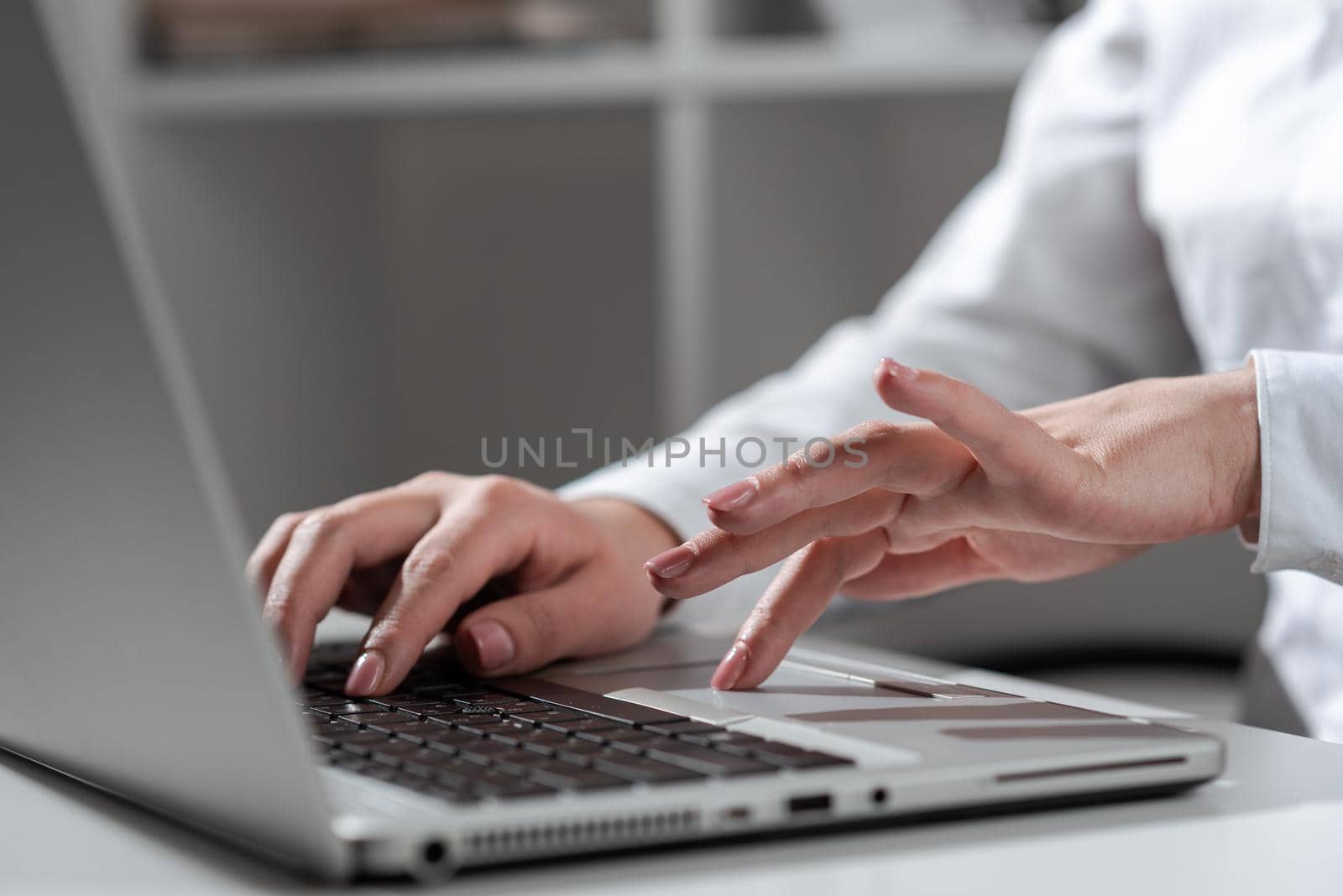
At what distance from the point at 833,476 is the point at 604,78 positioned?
1.01 metres

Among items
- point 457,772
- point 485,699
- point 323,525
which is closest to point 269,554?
point 323,525

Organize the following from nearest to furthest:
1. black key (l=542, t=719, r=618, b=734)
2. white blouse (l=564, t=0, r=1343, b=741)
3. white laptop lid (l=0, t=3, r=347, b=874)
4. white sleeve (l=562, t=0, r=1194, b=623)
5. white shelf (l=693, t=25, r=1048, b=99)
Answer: white laptop lid (l=0, t=3, r=347, b=874) → black key (l=542, t=719, r=618, b=734) → white blouse (l=564, t=0, r=1343, b=741) → white sleeve (l=562, t=0, r=1194, b=623) → white shelf (l=693, t=25, r=1048, b=99)

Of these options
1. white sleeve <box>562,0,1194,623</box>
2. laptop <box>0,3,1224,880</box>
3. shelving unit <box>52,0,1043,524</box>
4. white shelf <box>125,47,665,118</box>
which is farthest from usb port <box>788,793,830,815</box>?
white shelf <box>125,47,665,118</box>

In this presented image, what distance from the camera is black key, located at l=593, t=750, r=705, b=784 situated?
330 mm

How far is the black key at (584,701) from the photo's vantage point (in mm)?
407

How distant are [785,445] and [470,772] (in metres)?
0.44

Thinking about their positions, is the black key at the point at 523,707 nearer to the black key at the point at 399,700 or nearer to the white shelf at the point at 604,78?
the black key at the point at 399,700

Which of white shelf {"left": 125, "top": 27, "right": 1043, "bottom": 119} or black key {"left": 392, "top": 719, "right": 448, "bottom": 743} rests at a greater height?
white shelf {"left": 125, "top": 27, "right": 1043, "bottom": 119}

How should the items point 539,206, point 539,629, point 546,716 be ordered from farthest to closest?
point 539,206, point 539,629, point 546,716

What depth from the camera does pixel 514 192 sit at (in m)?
1.79

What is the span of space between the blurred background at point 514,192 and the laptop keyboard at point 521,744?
0.79m

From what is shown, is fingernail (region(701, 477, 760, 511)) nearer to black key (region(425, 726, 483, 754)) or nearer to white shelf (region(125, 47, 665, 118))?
black key (region(425, 726, 483, 754))

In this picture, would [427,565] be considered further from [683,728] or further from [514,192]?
[514,192]

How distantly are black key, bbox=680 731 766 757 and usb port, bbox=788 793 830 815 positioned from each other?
0.02 metres
